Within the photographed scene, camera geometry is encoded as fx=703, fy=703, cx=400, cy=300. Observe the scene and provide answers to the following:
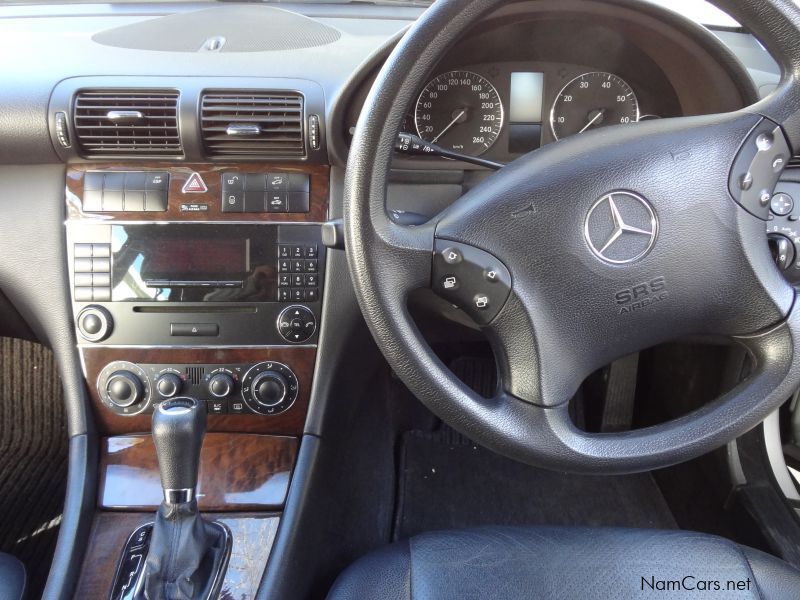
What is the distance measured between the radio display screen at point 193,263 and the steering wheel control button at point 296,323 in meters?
0.05

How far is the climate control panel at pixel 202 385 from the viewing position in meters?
1.38

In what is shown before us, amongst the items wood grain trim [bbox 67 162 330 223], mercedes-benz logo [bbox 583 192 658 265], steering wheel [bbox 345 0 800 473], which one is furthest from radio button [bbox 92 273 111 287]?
mercedes-benz logo [bbox 583 192 658 265]

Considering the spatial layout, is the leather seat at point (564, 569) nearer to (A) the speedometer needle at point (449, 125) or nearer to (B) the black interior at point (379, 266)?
(B) the black interior at point (379, 266)

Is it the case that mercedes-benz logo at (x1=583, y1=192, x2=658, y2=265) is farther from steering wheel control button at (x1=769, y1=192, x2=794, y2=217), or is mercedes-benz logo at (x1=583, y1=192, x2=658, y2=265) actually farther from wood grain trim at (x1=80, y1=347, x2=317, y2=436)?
wood grain trim at (x1=80, y1=347, x2=317, y2=436)

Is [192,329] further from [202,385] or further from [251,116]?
[251,116]

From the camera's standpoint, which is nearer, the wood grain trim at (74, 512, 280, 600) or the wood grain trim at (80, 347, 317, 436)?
the wood grain trim at (74, 512, 280, 600)

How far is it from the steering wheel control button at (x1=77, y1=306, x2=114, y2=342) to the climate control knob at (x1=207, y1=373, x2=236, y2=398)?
0.22 meters

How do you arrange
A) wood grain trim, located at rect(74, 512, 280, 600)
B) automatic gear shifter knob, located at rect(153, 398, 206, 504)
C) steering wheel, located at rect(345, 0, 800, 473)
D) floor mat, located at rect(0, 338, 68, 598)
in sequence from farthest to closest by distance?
floor mat, located at rect(0, 338, 68, 598) → wood grain trim, located at rect(74, 512, 280, 600) → automatic gear shifter knob, located at rect(153, 398, 206, 504) → steering wheel, located at rect(345, 0, 800, 473)

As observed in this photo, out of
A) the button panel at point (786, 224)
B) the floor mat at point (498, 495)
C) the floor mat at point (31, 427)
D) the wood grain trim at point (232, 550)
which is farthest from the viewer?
the floor mat at point (498, 495)

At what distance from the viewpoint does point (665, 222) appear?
1011mm

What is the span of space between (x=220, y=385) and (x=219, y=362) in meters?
0.05

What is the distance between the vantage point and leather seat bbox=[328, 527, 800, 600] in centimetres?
110

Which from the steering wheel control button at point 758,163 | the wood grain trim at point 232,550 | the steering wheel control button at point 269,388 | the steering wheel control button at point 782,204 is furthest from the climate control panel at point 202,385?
the steering wheel control button at point 782,204

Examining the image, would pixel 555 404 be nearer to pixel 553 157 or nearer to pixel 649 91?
pixel 553 157
